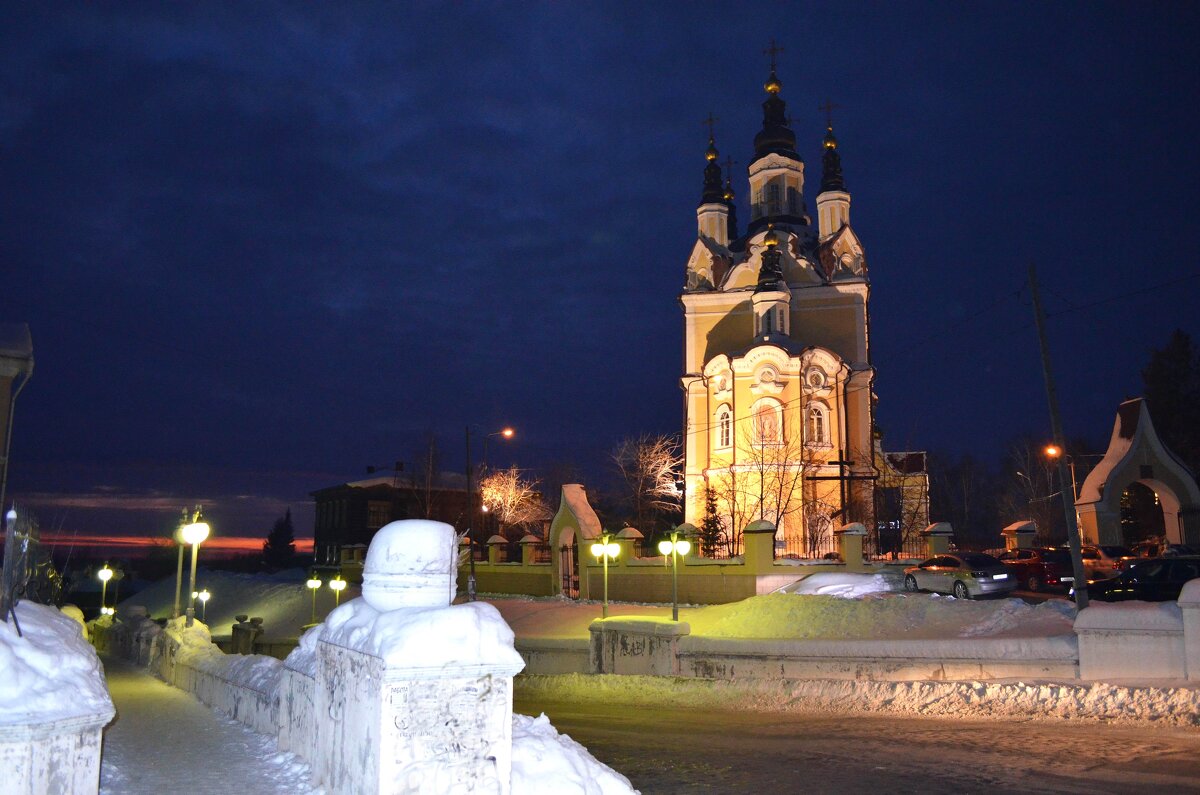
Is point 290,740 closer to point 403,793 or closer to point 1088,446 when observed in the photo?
point 403,793

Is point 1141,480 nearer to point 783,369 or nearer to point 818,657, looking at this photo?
point 783,369

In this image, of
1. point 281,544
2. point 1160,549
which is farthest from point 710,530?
point 281,544

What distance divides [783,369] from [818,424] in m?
3.55

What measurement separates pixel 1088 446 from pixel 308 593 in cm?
6560

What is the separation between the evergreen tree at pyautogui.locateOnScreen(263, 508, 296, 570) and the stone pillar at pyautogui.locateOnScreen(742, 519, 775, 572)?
210ft

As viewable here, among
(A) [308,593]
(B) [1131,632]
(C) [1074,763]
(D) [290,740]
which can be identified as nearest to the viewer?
(D) [290,740]

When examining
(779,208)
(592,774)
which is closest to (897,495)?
(779,208)

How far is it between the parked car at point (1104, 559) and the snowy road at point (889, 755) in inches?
639

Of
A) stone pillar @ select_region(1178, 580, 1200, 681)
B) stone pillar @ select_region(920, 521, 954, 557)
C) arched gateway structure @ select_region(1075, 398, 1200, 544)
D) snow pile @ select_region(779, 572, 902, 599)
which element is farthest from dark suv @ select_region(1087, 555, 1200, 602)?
arched gateway structure @ select_region(1075, 398, 1200, 544)

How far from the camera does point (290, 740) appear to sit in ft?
22.2

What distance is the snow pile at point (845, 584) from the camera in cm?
2250

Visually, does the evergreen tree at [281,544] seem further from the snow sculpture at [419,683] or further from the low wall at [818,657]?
the snow sculpture at [419,683]

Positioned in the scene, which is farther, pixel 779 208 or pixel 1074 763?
pixel 779 208

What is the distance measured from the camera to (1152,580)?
64.1 ft
